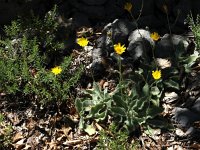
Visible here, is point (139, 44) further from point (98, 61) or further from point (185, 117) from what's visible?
point (185, 117)

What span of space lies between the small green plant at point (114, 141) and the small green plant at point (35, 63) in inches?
26.9

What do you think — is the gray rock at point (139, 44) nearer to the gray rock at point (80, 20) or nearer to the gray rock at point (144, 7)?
the gray rock at point (144, 7)

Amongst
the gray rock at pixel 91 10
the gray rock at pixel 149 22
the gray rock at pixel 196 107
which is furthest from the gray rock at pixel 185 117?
the gray rock at pixel 91 10

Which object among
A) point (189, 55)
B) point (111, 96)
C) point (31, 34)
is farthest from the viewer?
point (31, 34)

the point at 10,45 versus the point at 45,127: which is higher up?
the point at 10,45

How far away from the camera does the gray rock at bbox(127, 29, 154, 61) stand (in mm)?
5141

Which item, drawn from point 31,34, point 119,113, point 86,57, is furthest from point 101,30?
point 119,113

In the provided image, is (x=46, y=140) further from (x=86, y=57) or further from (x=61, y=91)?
(x=86, y=57)

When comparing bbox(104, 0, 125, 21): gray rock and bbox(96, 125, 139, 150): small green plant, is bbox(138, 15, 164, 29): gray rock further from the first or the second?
bbox(96, 125, 139, 150): small green plant

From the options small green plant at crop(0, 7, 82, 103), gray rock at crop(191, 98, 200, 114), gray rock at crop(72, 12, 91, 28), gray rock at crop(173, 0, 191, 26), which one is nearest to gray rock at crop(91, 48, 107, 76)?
small green plant at crop(0, 7, 82, 103)

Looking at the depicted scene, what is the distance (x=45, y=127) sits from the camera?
15.9ft

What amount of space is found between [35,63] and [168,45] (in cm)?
163

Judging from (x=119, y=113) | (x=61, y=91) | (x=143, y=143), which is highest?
(x=61, y=91)

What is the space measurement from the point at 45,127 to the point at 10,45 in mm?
1134
